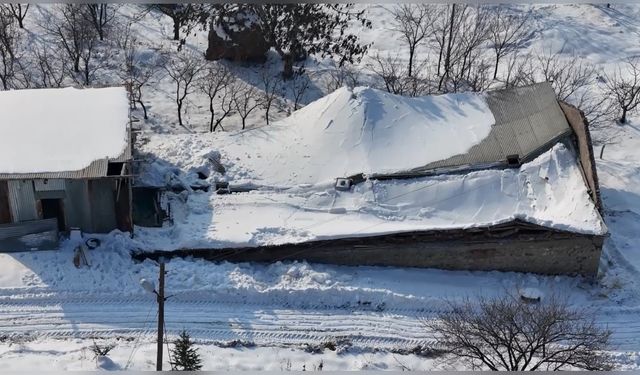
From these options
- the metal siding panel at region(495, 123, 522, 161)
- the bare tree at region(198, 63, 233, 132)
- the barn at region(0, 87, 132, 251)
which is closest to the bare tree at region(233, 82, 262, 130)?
the bare tree at region(198, 63, 233, 132)

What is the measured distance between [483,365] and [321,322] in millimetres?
3985

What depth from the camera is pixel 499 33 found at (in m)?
33.1

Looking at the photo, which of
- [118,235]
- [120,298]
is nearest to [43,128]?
[118,235]

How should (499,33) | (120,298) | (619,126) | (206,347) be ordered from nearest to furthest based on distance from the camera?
(206,347) → (120,298) → (619,126) → (499,33)

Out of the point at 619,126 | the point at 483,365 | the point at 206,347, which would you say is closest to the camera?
the point at 483,365

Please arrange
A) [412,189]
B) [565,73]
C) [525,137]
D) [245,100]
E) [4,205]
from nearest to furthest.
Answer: [4,205]
[412,189]
[525,137]
[245,100]
[565,73]

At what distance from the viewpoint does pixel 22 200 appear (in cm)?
1925

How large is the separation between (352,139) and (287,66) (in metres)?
7.98

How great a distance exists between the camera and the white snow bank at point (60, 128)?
1919cm

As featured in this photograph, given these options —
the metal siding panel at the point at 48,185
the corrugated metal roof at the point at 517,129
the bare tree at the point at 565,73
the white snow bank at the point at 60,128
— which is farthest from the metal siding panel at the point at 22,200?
the bare tree at the point at 565,73

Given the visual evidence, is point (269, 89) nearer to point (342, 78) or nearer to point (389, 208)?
point (342, 78)

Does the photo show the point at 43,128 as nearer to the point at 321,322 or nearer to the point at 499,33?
the point at 321,322

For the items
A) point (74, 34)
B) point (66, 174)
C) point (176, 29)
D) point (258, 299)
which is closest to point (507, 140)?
point (258, 299)

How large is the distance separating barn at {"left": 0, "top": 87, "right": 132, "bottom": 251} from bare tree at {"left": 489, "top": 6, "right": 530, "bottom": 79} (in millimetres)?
16910
